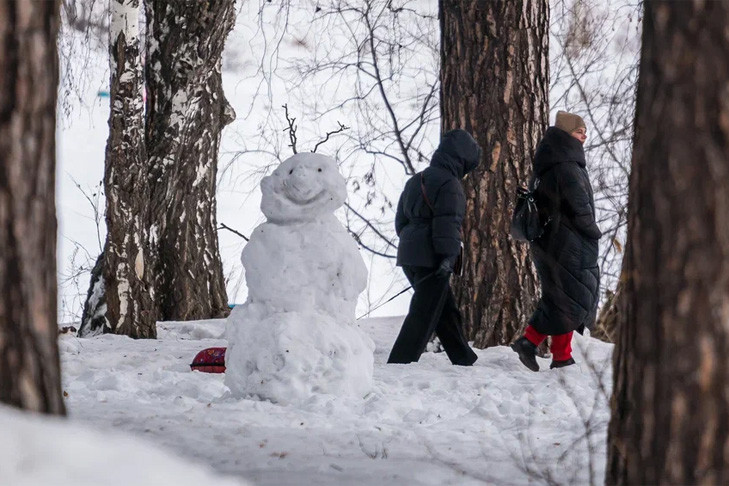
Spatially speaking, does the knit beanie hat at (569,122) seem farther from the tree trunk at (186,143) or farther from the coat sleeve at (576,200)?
the tree trunk at (186,143)

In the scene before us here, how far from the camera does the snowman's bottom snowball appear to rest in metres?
4.96

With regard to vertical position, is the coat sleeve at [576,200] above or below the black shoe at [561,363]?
above

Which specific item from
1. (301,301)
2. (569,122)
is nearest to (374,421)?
(301,301)

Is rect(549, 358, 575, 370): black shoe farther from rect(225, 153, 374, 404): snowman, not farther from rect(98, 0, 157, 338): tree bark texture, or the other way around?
rect(98, 0, 157, 338): tree bark texture

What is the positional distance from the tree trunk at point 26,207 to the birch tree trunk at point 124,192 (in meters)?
5.56

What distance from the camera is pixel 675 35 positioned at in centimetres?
240

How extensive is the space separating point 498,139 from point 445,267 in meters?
1.41

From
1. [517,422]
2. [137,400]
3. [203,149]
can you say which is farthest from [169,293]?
[517,422]

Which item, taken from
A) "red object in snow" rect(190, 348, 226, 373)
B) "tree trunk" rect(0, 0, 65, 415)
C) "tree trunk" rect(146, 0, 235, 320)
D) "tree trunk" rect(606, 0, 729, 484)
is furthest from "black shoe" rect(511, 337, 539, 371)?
"tree trunk" rect(0, 0, 65, 415)

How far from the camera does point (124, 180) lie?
308 inches

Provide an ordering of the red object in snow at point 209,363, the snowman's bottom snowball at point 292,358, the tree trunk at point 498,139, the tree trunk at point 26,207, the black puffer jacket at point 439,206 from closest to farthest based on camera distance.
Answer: the tree trunk at point 26,207, the snowman's bottom snowball at point 292,358, the red object in snow at point 209,363, the black puffer jacket at point 439,206, the tree trunk at point 498,139

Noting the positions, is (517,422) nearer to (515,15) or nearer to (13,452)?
(13,452)

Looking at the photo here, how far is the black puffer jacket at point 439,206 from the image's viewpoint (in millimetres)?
6555

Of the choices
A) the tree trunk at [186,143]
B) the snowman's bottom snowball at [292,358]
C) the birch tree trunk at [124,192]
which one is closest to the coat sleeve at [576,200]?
the snowman's bottom snowball at [292,358]
